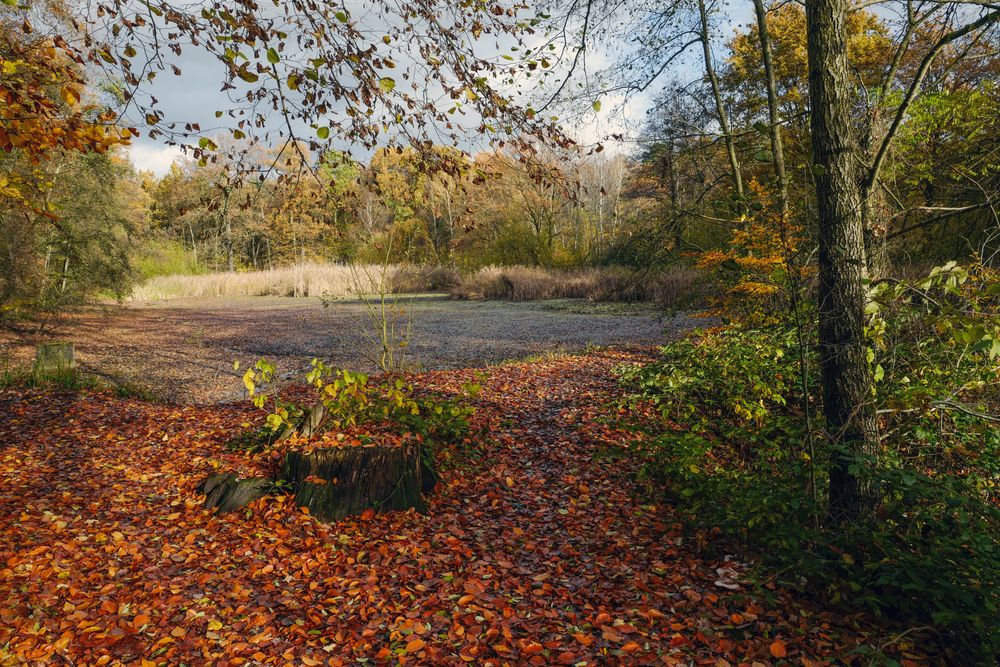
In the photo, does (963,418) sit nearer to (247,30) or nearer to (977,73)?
(247,30)

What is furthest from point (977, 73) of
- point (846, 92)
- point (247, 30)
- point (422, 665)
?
point (422, 665)

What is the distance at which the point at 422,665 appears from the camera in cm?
237

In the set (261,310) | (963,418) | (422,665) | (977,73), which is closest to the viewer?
(422,665)

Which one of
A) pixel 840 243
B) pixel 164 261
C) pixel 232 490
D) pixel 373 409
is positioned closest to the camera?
pixel 840 243

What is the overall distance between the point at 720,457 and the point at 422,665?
113 inches

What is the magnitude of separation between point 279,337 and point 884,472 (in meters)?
10.1

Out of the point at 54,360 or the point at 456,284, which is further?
the point at 456,284

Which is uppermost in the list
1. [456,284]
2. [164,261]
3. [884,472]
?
[164,261]

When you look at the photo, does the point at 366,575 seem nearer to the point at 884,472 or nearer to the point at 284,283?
the point at 884,472

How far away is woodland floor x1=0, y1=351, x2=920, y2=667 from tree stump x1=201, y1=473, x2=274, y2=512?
0.08 metres

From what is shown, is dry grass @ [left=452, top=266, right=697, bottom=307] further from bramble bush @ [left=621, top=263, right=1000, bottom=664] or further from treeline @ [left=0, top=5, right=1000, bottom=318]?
bramble bush @ [left=621, top=263, right=1000, bottom=664]

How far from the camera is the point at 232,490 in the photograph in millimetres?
3529

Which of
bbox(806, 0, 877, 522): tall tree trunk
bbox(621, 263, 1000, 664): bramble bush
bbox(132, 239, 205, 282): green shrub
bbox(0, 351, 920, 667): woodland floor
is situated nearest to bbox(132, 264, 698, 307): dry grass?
bbox(132, 239, 205, 282): green shrub

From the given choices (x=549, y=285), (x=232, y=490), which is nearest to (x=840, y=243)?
(x=232, y=490)
